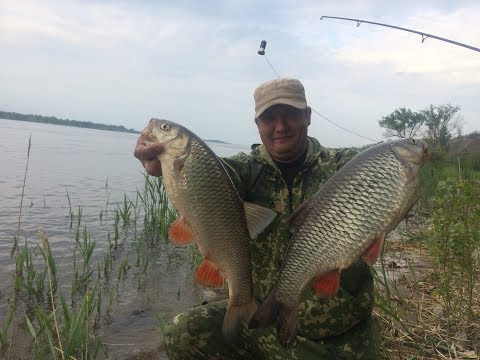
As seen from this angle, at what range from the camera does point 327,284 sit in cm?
254

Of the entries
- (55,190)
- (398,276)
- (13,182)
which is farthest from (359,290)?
(13,182)

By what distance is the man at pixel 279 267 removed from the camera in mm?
3227

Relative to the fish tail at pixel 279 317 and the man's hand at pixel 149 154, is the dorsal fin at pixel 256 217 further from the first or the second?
the man's hand at pixel 149 154

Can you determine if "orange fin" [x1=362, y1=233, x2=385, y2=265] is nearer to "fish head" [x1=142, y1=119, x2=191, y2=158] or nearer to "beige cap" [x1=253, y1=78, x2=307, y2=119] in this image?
"fish head" [x1=142, y1=119, x2=191, y2=158]

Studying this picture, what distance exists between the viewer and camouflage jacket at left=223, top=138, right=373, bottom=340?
127 inches

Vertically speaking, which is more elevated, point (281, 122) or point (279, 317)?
point (281, 122)

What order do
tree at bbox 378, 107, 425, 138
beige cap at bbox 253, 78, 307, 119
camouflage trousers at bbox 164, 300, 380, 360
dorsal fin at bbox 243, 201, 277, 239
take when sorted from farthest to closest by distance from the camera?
tree at bbox 378, 107, 425, 138 < beige cap at bbox 253, 78, 307, 119 < camouflage trousers at bbox 164, 300, 380, 360 < dorsal fin at bbox 243, 201, 277, 239

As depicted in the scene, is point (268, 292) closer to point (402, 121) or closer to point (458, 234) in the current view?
point (458, 234)

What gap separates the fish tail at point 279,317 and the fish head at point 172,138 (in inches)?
41.2

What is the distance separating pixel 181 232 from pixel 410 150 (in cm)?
139

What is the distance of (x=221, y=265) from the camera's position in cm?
268

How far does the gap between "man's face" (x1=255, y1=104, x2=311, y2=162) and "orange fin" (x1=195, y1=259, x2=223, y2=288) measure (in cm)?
116

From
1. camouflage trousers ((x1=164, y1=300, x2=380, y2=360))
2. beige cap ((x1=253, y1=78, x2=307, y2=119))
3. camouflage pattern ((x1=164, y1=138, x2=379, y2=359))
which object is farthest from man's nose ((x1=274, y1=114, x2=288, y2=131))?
camouflage trousers ((x1=164, y1=300, x2=380, y2=360))

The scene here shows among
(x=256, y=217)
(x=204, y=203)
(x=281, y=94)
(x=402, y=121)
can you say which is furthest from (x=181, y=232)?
(x=402, y=121)
